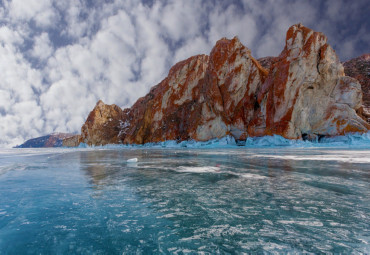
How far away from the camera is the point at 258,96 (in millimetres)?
55469

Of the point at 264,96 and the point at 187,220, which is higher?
the point at 264,96

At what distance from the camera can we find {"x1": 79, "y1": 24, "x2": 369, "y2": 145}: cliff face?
1778 inches

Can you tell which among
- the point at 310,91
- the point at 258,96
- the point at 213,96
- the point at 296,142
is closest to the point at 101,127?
the point at 213,96

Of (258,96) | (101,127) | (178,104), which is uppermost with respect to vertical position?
(178,104)

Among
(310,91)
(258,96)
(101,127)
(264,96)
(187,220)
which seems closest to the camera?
(187,220)

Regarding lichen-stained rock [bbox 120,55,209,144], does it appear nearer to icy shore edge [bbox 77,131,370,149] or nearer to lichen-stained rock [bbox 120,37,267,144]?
lichen-stained rock [bbox 120,37,267,144]

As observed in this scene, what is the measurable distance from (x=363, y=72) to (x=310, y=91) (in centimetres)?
4455

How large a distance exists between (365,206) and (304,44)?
55.7 meters

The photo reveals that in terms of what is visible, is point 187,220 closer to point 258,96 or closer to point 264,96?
point 264,96

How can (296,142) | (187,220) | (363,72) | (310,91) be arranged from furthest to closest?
(363,72) < (310,91) < (296,142) < (187,220)

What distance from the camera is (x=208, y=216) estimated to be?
4.04m

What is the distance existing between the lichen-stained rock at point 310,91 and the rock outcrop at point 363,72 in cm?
1109

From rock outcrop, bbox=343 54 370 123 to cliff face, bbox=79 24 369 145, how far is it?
41.9 ft

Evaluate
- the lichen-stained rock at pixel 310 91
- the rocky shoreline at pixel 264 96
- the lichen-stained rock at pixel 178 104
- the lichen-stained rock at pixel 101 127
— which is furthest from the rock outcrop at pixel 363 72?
the lichen-stained rock at pixel 101 127
